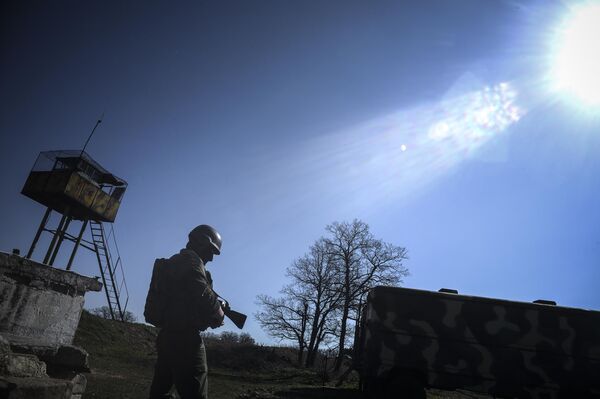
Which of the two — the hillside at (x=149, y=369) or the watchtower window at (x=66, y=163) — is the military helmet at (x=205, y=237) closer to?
the hillside at (x=149, y=369)

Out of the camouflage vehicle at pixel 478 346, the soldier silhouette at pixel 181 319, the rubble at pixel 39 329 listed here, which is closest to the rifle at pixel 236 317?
the soldier silhouette at pixel 181 319

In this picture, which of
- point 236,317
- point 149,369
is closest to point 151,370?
point 149,369

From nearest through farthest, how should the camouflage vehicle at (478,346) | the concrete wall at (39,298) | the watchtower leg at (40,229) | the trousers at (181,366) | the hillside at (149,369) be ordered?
the trousers at (181,366) → the concrete wall at (39,298) → the camouflage vehicle at (478,346) → the hillside at (149,369) → the watchtower leg at (40,229)

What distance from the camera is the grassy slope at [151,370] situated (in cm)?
733

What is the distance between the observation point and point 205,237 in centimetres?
339

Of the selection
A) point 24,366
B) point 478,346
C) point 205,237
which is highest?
→ point 205,237

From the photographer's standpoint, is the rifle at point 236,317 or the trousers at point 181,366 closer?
the trousers at point 181,366

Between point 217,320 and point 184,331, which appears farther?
point 217,320

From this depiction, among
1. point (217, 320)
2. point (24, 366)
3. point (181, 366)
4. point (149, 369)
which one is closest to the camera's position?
point (24, 366)

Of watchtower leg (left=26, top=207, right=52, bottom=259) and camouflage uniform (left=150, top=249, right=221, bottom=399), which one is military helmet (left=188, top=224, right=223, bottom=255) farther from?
watchtower leg (left=26, top=207, right=52, bottom=259)

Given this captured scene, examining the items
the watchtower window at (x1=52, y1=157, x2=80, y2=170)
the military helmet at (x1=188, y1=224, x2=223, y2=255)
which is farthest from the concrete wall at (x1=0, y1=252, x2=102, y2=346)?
the watchtower window at (x1=52, y1=157, x2=80, y2=170)

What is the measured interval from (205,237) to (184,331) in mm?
905

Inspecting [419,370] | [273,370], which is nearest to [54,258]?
[273,370]

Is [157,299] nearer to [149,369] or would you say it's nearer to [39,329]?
[39,329]
